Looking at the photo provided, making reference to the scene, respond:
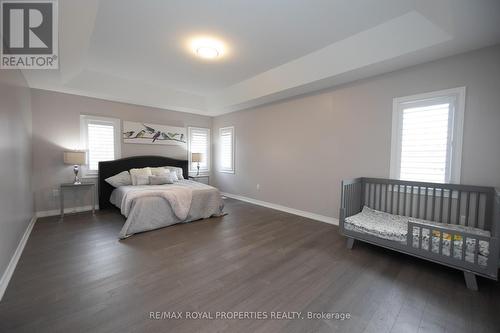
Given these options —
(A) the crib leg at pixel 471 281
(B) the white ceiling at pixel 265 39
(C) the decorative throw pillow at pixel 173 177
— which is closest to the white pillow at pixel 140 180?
(C) the decorative throw pillow at pixel 173 177

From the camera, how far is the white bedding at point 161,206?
3236 mm

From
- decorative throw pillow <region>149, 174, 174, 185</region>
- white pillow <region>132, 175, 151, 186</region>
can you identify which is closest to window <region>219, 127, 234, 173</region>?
decorative throw pillow <region>149, 174, 174, 185</region>

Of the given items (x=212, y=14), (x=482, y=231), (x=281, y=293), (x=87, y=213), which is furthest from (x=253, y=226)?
(x=87, y=213)

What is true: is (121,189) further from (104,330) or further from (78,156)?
(104,330)

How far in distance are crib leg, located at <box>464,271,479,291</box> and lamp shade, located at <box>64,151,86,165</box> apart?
5.79m

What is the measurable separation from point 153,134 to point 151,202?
2.49 m

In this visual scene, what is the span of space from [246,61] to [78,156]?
361 cm

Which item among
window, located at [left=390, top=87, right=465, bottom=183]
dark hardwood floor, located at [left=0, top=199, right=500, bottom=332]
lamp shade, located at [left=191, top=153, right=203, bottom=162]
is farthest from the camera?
lamp shade, located at [left=191, top=153, right=203, bottom=162]

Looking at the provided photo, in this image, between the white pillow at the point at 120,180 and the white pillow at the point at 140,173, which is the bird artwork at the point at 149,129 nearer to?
the white pillow at the point at 140,173

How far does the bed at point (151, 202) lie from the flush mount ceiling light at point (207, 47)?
234cm

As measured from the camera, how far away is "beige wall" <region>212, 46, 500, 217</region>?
2453 mm

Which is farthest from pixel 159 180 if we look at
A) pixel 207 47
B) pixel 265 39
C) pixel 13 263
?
pixel 265 39

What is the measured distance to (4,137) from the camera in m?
2.13

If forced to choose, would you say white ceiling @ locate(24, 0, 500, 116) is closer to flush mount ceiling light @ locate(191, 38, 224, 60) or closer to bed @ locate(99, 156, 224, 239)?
flush mount ceiling light @ locate(191, 38, 224, 60)
